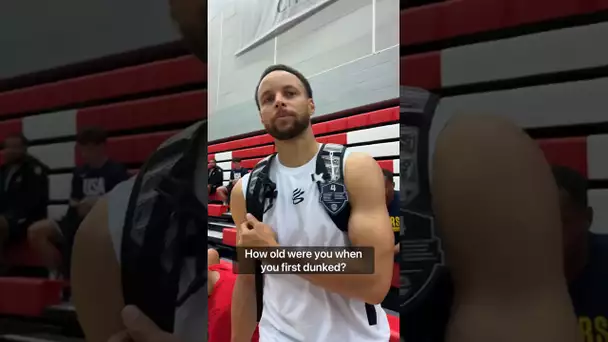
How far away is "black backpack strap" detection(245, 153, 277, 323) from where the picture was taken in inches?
53.8

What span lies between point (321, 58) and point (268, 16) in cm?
24

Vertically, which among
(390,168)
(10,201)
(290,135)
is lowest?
(10,201)

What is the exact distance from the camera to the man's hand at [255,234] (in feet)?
4.42

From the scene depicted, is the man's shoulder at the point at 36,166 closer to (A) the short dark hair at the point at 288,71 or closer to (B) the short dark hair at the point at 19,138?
(B) the short dark hair at the point at 19,138

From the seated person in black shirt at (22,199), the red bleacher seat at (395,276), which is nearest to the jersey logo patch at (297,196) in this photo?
the red bleacher seat at (395,276)

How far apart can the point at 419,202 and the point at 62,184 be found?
4.56 feet

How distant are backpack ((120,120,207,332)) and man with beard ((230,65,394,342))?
0.92ft

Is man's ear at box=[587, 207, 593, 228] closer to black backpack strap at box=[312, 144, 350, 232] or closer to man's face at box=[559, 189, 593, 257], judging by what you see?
man's face at box=[559, 189, 593, 257]

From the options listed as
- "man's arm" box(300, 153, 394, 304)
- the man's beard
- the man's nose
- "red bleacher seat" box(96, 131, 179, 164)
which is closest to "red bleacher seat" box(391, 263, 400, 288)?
"man's arm" box(300, 153, 394, 304)

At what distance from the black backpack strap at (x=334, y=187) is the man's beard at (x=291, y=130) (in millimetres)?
90

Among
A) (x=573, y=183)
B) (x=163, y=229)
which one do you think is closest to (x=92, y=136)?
(x=163, y=229)

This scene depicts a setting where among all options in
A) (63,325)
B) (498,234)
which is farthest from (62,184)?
(498,234)

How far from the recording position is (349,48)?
1314 millimetres

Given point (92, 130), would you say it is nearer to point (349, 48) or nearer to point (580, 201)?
point (349, 48)
